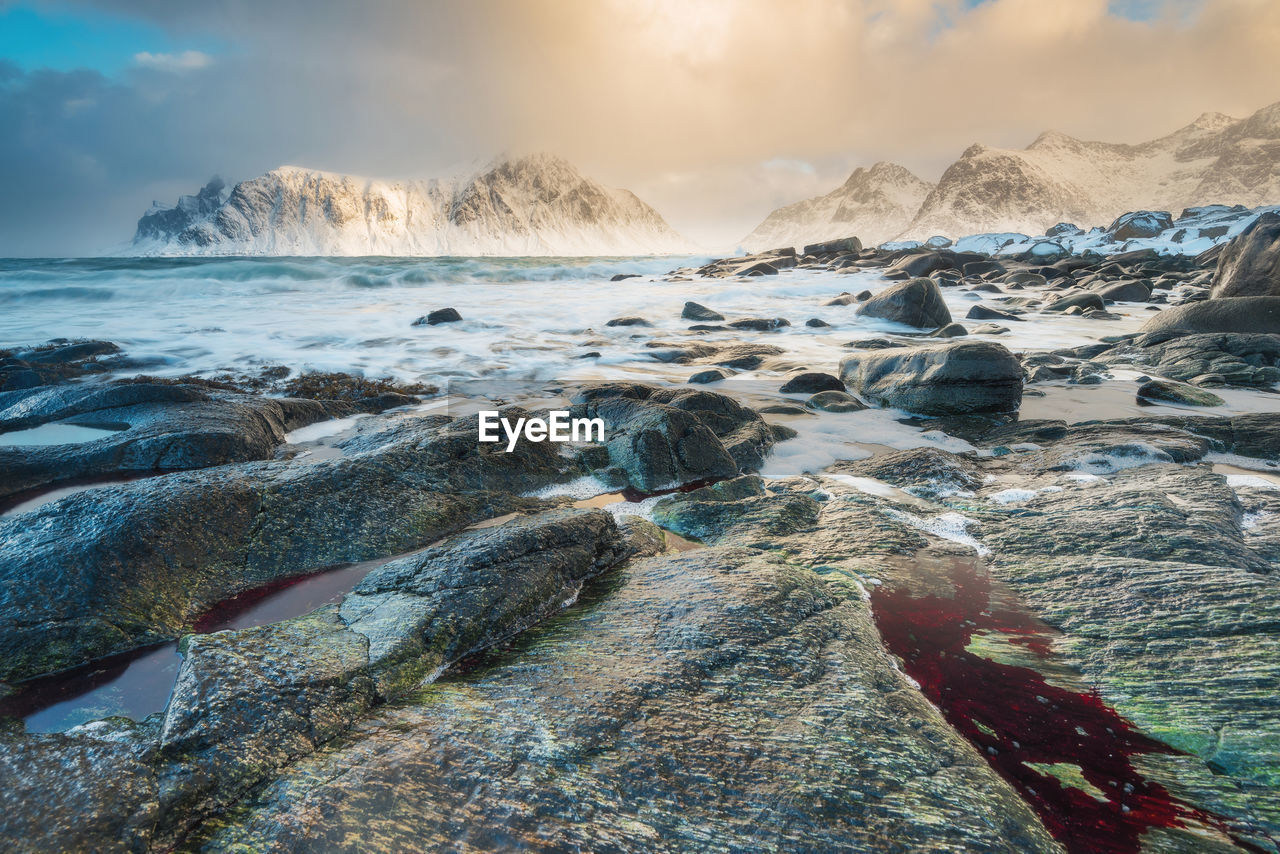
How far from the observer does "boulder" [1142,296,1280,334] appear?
32.4ft

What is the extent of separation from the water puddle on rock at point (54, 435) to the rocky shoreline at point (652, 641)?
0.48 feet

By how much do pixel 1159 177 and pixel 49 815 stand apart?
27738 centimetres

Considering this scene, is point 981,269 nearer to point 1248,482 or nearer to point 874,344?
point 874,344

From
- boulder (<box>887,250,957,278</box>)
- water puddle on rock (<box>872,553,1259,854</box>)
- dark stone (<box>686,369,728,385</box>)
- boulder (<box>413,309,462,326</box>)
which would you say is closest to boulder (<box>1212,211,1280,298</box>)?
dark stone (<box>686,369,728,385</box>)

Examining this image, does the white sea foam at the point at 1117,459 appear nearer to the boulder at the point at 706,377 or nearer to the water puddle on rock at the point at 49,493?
the boulder at the point at 706,377

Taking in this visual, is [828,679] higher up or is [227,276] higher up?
[227,276]

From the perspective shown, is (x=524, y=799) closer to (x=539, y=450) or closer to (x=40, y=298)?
(x=539, y=450)

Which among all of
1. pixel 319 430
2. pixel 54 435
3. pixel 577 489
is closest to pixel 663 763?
pixel 577 489

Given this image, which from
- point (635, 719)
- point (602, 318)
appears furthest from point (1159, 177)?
point (635, 719)

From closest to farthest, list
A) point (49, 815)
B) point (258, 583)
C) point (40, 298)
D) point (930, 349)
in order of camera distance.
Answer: point (49, 815), point (258, 583), point (930, 349), point (40, 298)

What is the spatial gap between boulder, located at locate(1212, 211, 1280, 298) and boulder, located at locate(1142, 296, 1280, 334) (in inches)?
89.6

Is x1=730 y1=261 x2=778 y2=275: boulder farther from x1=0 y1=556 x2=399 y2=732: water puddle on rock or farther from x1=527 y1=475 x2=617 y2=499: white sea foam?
x1=0 y1=556 x2=399 y2=732: water puddle on rock

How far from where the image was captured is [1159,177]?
193250mm

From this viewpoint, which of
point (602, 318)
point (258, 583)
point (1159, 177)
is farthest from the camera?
point (1159, 177)
